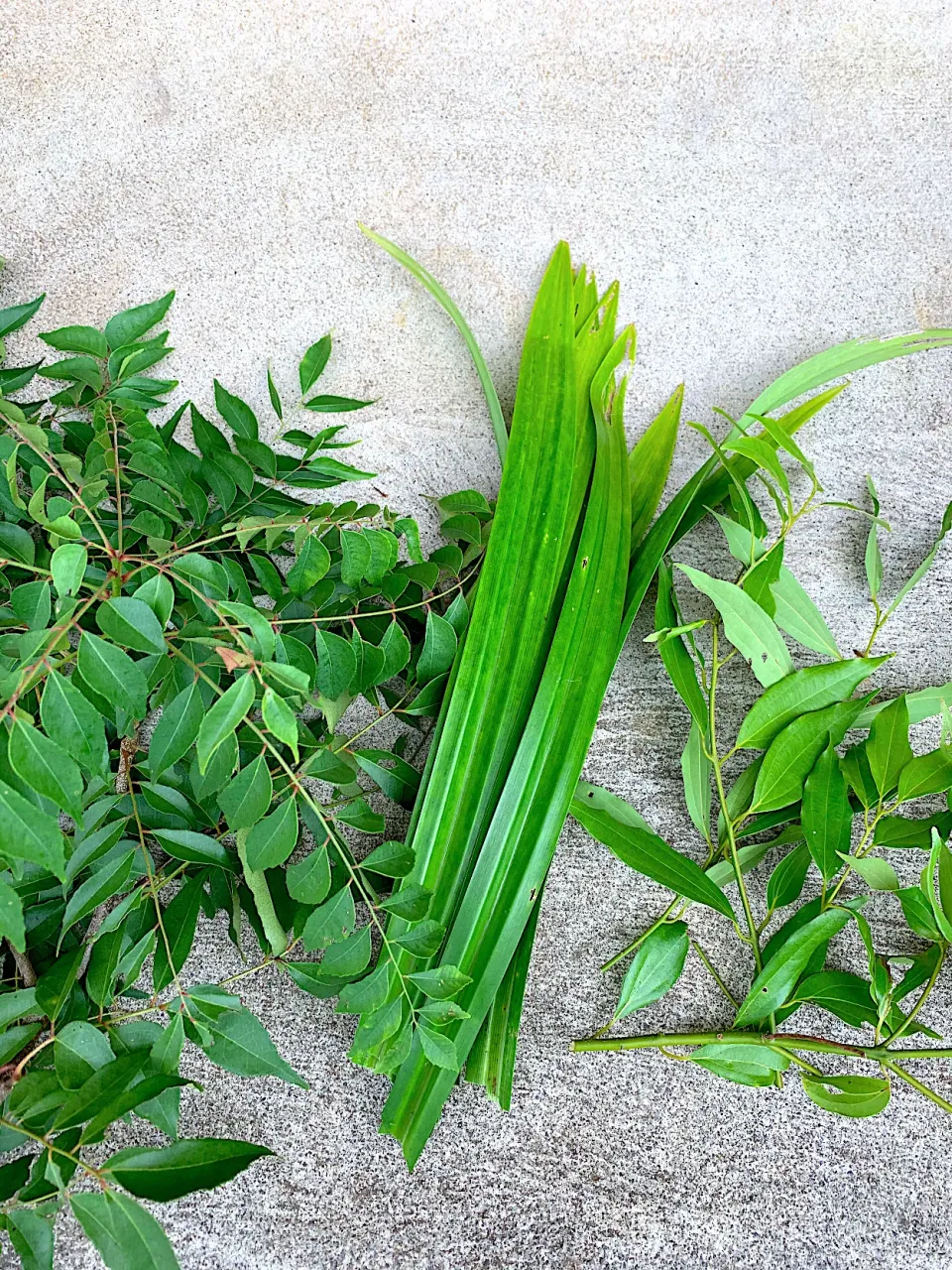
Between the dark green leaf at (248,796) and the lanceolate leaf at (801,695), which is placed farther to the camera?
the lanceolate leaf at (801,695)

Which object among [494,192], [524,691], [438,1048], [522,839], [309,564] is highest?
[494,192]

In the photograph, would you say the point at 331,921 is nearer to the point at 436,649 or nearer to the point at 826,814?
the point at 436,649

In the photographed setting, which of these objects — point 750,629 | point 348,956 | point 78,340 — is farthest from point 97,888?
point 750,629

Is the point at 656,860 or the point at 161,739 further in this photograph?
the point at 656,860

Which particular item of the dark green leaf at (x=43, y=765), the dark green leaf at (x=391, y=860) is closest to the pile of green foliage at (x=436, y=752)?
the dark green leaf at (x=391, y=860)

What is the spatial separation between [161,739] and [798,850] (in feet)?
1.67

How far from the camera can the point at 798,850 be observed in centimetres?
72

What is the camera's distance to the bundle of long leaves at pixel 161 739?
437mm

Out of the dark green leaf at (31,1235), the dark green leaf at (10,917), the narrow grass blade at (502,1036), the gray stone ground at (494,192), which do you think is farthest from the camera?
the gray stone ground at (494,192)

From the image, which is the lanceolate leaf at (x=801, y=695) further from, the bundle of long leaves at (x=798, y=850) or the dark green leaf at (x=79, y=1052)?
the dark green leaf at (x=79, y=1052)

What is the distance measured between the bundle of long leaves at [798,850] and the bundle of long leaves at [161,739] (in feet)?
0.71

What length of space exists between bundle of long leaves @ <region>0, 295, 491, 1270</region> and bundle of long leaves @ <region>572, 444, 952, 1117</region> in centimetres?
22

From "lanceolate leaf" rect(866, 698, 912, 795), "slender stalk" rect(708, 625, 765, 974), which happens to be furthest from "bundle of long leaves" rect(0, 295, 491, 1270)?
"lanceolate leaf" rect(866, 698, 912, 795)

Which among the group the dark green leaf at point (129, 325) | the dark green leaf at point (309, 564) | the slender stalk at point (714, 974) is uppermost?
the dark green leaf at point (129, 325)
